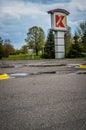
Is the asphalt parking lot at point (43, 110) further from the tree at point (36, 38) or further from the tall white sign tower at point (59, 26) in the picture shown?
the tree at point (36, 38)

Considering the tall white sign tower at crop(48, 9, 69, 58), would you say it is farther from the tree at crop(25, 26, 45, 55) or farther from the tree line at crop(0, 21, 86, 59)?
the tree at crop(25, 26, 45, 55)

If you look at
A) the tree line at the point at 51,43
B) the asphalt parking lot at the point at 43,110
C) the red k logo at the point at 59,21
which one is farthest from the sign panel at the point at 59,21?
the asphalt parking lot at the point at 43,110

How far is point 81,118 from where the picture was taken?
4066 millimetres

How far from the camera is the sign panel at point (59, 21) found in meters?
43.5

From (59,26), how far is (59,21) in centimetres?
94

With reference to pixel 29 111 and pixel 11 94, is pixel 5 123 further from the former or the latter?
pixel 11 94

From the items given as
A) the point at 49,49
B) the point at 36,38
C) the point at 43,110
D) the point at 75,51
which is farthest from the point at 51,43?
the point at 43,110

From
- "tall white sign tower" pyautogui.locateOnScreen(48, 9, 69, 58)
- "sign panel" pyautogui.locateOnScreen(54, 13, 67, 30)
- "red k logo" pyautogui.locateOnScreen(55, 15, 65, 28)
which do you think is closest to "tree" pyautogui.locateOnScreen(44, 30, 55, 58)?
"tall white sign tower" pyautogui.locateOnScreen(48, 9, 69, 58)

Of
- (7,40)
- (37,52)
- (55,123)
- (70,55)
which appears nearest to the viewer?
(55,123)

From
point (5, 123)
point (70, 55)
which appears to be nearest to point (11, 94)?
point (5, 123)

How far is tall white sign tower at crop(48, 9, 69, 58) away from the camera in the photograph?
43312 millimetres

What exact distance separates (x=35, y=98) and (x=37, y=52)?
80904mm

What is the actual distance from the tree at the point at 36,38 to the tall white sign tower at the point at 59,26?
1628 inches

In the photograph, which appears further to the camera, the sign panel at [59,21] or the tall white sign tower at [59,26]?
the sign panel at [59,21]
